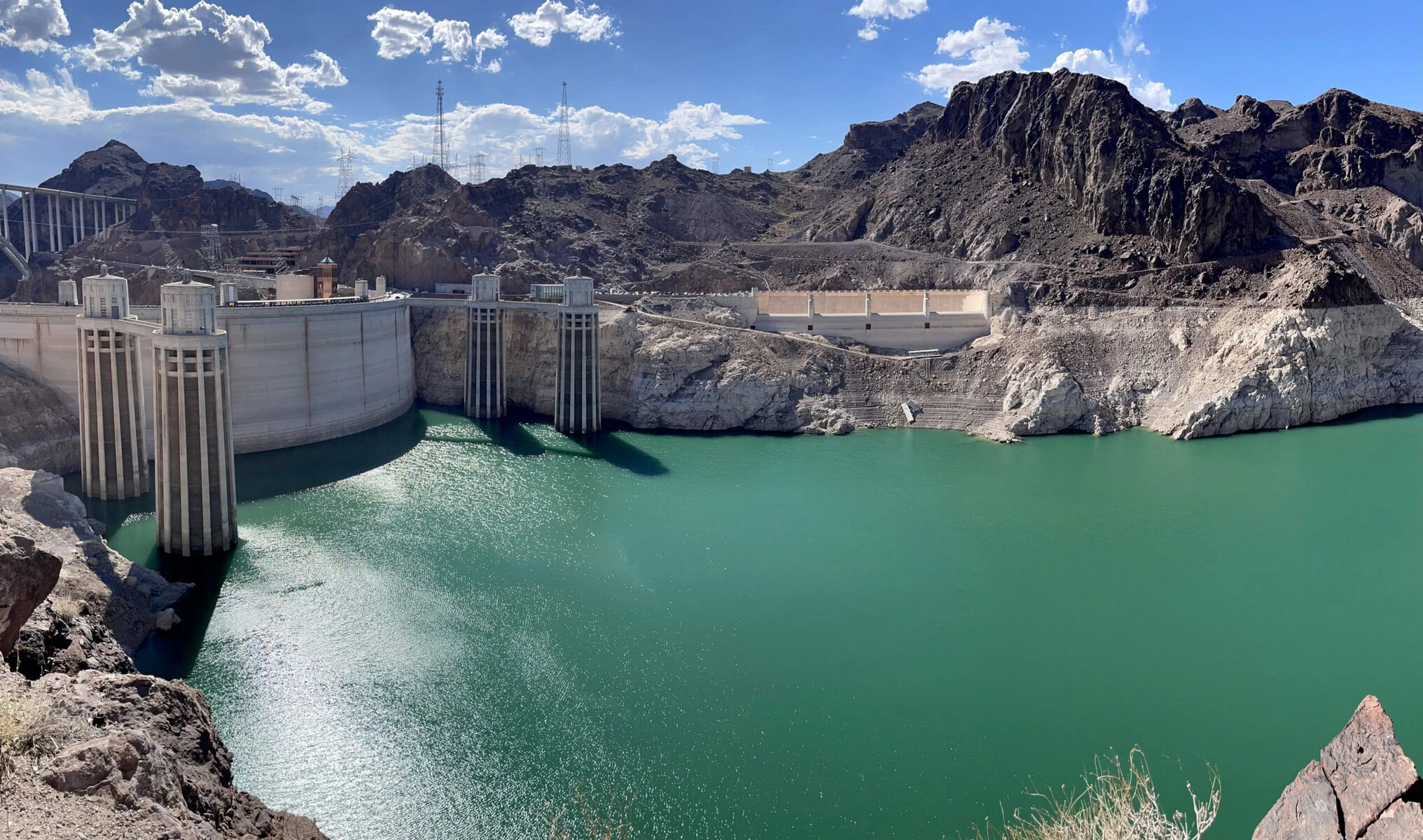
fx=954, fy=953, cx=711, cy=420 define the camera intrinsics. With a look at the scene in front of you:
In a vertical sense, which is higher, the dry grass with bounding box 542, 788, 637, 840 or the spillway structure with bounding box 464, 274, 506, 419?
the spillway structure with bounding box 464, 274, 506, 419

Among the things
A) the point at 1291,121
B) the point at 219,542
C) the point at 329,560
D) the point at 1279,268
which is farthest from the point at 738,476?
the point at 1291,121

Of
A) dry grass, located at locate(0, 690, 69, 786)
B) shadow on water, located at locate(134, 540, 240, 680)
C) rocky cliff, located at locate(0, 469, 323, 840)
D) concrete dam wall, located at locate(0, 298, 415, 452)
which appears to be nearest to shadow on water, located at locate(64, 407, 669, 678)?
shadow on water, located at locate(134, 540, 240, 680)

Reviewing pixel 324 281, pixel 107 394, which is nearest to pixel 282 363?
pixel 107 394

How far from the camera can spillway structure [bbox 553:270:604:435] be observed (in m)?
53.6

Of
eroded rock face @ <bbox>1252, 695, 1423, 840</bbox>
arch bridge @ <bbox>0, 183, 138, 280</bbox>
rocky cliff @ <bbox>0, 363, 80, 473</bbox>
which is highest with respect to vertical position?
arch bridge @ <bbox>0, 183, 138, 280</bbox>

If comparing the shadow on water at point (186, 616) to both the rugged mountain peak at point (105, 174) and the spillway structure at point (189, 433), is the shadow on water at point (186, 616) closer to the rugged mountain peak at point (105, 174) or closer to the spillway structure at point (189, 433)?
the spillway structure at point (189, 433)

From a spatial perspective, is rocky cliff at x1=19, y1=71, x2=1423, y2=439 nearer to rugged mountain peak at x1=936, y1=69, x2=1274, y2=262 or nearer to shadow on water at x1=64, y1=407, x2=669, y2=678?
rugged mountain peak at x1=936, y1=69, x2=1274, y2=262

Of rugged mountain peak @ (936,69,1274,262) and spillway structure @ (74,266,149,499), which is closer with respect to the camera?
A: spillway structure @ (74,266,149,499)

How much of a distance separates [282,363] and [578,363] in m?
15.2

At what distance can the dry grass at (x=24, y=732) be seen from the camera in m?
10.1

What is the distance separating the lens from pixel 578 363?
53.7 m

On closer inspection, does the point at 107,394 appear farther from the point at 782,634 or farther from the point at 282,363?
the point at 782,634

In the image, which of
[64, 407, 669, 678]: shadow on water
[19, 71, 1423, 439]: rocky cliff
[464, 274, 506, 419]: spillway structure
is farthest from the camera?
[464, 274, 506, 419]: spillway structure

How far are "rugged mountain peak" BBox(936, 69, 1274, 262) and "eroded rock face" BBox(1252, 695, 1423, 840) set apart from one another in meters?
62.9
